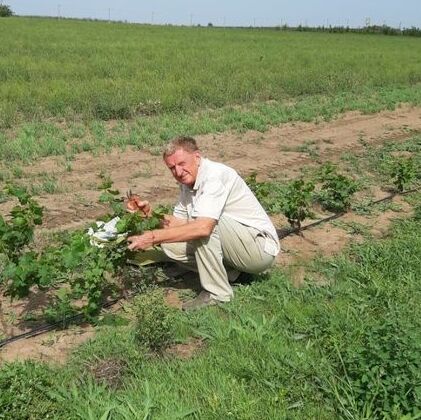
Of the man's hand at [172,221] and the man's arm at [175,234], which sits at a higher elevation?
the man's arm at [175,234]

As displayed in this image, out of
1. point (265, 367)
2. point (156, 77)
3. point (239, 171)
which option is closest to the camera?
point (265, 367)

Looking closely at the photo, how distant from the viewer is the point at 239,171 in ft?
25.4

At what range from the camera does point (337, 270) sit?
465 centimetres

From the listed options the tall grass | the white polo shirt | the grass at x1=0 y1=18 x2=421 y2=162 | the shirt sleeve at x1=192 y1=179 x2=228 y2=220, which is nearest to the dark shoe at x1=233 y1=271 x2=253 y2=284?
the white polo shirt

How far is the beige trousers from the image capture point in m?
3.98

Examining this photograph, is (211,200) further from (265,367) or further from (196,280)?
(265,367)

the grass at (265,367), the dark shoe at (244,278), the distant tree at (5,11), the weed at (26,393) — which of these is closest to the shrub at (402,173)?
the grass at (265,367)

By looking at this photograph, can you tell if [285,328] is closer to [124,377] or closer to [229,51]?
[124,377]

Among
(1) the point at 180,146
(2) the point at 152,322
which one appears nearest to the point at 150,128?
(1) the point at 180,146

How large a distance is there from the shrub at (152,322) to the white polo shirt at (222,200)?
715mm

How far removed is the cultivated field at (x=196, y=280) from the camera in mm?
2863

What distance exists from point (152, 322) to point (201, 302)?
75 cm

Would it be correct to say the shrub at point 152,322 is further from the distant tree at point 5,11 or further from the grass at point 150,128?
the distant tree at point 5,11

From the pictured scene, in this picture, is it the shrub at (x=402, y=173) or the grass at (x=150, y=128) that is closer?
the shrub at (x=402, y=173)
